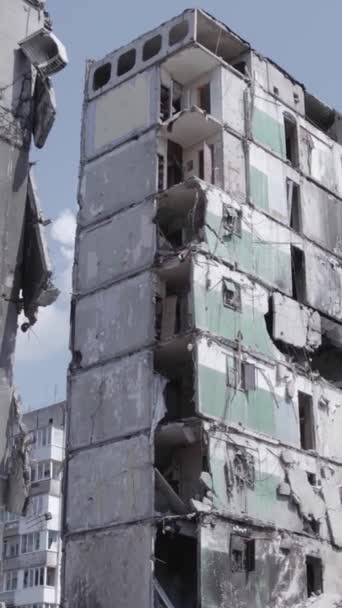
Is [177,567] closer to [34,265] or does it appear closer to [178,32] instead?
[34,265]

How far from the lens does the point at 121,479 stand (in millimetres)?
25891

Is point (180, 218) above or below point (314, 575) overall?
Answer: above

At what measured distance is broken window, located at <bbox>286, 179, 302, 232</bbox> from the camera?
107 feet

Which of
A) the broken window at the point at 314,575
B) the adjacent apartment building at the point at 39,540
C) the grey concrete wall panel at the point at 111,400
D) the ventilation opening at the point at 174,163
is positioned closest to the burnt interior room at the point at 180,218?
the ventilation opening at the point at 174,163

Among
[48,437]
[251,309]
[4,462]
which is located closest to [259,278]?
[251,309]

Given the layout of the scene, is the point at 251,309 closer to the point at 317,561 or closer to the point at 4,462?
the point at 317,561

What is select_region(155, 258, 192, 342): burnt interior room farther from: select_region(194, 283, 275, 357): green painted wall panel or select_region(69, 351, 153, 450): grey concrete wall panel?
select_region(69, 351, 153, 450): grey concrete wall panel

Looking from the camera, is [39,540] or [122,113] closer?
[122,113]

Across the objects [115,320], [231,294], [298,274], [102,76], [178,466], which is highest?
[102,76]

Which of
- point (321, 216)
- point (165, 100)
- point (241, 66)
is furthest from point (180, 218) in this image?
Answer: point (241, 66)

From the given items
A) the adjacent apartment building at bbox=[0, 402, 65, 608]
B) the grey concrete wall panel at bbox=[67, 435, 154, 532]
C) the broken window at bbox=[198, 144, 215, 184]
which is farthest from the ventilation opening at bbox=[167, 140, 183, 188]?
the adjacent apartment building at bbox=[0, 402, 65, 608]

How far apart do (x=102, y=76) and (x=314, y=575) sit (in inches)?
736

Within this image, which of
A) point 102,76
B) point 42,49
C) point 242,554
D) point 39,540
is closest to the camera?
point 42,49

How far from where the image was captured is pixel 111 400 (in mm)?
27266
